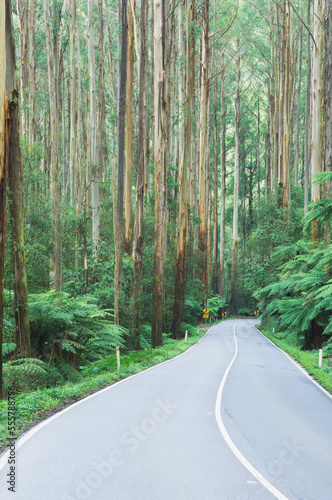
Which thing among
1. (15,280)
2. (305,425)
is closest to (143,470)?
(305,425)

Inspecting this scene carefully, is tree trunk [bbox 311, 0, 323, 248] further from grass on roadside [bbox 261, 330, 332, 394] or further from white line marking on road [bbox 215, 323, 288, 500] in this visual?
white line marking on road [bbox 215, 323, 288, 500]

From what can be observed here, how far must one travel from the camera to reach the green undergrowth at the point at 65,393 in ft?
27.8

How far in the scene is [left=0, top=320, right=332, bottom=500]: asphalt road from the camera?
5164 mm

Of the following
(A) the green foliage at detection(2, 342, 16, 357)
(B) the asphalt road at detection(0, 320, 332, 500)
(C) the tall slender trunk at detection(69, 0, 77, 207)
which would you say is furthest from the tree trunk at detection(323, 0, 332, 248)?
(A) the green foliage at detection(2, 342, 16, 357)

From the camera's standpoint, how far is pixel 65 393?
36.4ft

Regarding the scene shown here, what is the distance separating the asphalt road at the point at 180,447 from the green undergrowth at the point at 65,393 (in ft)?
1.14

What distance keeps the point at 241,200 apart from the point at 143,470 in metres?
70.1

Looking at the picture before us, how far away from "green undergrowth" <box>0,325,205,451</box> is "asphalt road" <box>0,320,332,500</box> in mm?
347

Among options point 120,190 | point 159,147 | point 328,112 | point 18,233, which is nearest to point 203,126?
point 159,147

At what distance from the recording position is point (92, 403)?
10422mm

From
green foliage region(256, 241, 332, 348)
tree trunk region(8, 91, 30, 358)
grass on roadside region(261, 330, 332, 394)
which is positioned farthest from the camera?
green foliage region(256, 241, 332, 348)

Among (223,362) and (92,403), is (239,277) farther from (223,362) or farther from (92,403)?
(92,403)

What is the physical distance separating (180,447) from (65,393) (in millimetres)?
4768

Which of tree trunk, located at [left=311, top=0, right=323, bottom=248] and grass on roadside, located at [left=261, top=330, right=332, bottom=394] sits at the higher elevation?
tree trunk, located at [left=311, top=0, right=323, bottom=248]
